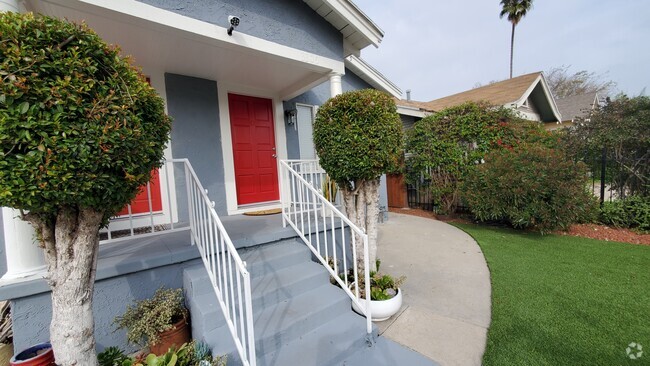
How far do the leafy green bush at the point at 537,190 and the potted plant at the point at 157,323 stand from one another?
18.6 ft

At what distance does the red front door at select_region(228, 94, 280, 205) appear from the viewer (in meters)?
4.80

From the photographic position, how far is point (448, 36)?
1575 centimetres

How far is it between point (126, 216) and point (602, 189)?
878 centimetres

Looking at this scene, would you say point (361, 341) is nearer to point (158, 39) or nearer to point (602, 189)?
point (158, 39)

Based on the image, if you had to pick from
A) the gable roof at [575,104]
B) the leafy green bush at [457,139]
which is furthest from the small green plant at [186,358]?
the gable roof at [575,104]

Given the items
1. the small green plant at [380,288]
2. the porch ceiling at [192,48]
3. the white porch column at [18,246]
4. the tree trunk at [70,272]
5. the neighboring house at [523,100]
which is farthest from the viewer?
the neighboring house at [523,100]

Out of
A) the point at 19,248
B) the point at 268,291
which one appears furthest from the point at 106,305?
the point at 268,291

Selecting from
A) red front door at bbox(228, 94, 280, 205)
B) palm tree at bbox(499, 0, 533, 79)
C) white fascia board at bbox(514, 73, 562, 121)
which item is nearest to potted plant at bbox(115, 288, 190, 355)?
red front door at bbox(228, 94, 280, 205)

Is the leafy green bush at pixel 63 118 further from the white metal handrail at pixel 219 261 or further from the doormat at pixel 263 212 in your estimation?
the doormat at pixel 263 212

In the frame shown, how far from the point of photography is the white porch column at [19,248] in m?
1.97

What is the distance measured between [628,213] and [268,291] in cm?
689

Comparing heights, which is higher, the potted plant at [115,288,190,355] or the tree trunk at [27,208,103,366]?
the tree trunk at [27,208,103,366]

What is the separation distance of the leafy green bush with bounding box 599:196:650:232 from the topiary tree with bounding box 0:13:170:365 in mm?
7631

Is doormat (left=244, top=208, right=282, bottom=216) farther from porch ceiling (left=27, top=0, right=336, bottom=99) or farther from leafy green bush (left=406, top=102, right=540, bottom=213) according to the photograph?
leafy green bush (left=406, top=102, right=540, bottom=213)
